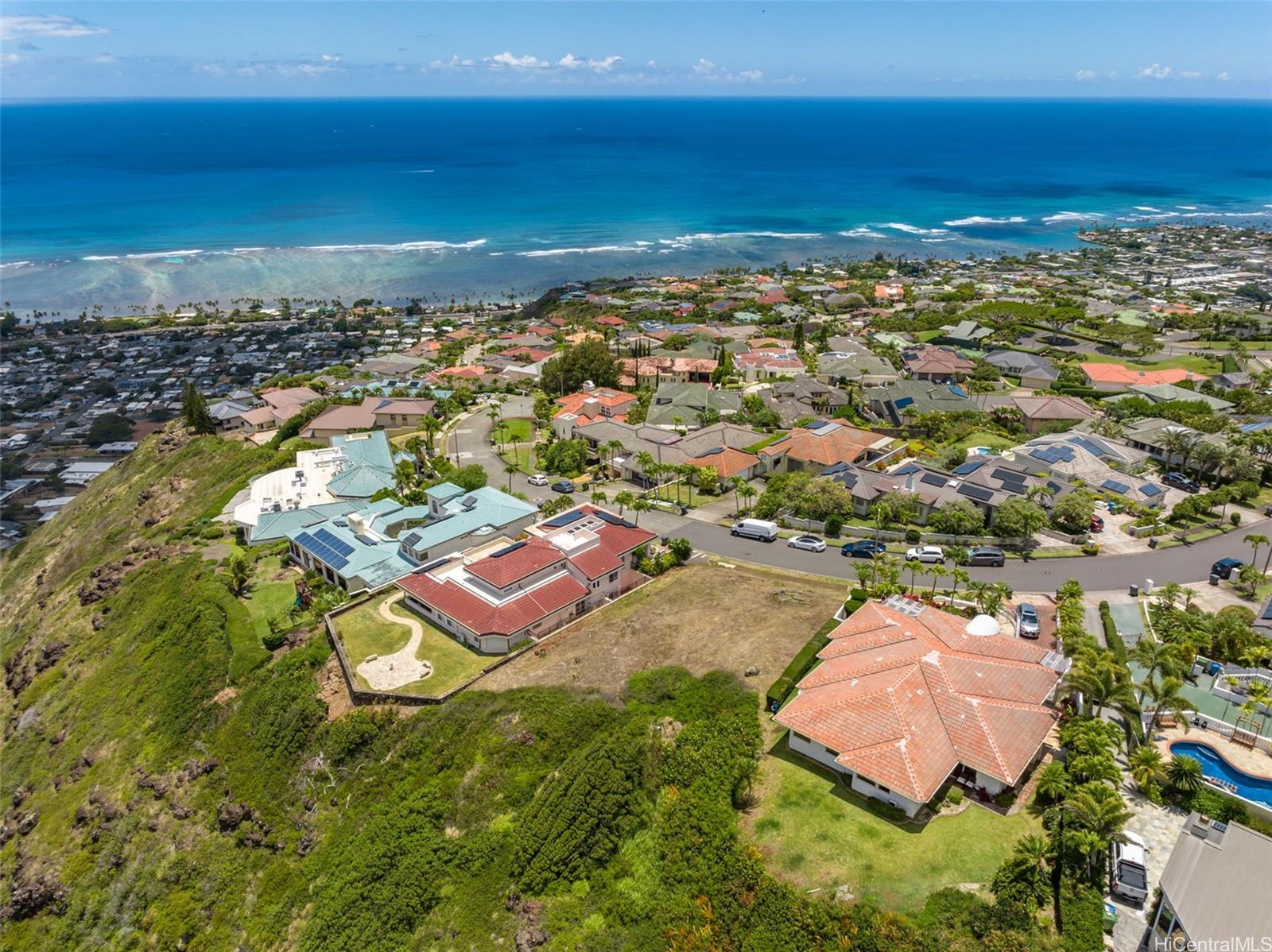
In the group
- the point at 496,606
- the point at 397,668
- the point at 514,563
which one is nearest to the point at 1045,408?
the point at 514,563

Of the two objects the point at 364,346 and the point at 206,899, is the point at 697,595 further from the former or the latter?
the point at 364,346

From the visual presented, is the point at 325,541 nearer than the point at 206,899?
No

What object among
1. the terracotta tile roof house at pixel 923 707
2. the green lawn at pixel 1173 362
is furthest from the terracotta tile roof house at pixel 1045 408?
the terracotta tile roof house at pixel 923 707

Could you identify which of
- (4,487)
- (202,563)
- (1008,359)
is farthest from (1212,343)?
(4,487)

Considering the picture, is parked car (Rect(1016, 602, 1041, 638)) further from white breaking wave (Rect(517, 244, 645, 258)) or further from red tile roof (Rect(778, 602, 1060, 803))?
white breaking wave (Rect(517, 244, 645, 258))

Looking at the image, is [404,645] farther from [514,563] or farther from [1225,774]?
[1225,774]

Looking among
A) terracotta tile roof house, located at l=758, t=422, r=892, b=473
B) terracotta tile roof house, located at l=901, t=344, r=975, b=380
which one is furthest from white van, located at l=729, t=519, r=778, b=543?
terracotta tile roof house, located at l=901, t=344, r=975, b=380
